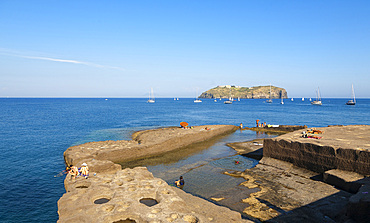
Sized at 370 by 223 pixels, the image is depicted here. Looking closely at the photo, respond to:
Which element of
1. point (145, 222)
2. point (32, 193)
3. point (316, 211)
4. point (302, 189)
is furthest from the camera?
point (32, 193)

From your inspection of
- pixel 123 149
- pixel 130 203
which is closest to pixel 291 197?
pixel 130 203

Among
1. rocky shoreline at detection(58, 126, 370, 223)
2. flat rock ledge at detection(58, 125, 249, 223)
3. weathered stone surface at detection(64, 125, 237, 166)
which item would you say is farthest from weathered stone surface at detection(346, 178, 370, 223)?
weathered stone surface at detection(64, 125, 237, 166)

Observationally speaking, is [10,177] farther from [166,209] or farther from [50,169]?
[166,209]

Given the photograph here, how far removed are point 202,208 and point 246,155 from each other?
17865 millimetres

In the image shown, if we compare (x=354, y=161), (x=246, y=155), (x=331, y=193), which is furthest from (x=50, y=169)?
(x=354, y=161)

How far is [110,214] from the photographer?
1055 centimetres

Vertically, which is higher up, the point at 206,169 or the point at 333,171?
the point at 333,171

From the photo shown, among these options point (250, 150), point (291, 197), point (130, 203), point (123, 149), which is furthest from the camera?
point (250, 150)

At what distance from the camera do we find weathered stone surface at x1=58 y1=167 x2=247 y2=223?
1040 cm

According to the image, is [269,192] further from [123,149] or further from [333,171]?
[123,149]

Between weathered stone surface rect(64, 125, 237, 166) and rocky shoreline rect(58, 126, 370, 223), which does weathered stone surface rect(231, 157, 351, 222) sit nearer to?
rocky shoreline rect(58, 126, 370, 223)

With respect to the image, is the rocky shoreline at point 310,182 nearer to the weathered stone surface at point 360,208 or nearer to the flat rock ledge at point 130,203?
the weathered stone surface at point 360,208

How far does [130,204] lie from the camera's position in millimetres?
11617

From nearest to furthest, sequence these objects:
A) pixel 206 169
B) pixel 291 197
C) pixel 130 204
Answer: pixel 130 204 < pixel 291 197 < pixel 206 169
